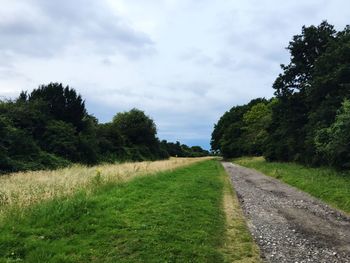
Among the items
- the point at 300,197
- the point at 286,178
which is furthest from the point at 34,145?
the point at 300,197

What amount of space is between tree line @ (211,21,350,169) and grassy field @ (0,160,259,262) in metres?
16.3

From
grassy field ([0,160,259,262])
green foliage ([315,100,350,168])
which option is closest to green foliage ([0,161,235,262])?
grassy field ([0,160,259,262])

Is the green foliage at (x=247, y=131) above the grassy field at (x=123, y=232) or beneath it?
above

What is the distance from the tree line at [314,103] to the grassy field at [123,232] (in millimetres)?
16293

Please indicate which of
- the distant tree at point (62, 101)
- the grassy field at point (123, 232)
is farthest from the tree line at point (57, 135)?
the grassy field at point (123, 232)

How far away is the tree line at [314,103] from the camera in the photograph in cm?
2860

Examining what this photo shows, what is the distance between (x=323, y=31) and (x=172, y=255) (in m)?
44.4

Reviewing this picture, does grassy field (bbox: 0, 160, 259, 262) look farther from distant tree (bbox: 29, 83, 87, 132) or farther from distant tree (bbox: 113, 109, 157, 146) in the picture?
distant tree (bbox: 113, 109, 157, 146)

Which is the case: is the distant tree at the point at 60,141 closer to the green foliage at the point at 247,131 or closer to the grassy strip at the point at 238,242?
the grassy strip at the point at 238,242

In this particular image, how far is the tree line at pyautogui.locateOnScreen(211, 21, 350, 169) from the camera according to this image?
2860 centimetres

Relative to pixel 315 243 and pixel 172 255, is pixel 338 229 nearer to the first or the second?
pixel 315 243

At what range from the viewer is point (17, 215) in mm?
10766

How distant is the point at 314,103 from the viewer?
3991 cm

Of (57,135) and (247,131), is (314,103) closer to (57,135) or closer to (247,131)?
(57,135)
